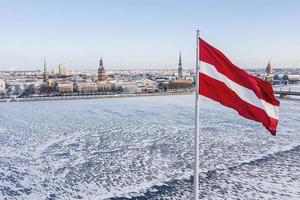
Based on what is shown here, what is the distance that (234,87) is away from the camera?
446 cm

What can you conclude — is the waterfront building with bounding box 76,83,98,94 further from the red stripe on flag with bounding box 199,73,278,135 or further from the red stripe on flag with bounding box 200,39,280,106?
the red stripe on flag with bounding box 200,39,280,106

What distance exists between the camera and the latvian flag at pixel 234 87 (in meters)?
4.39

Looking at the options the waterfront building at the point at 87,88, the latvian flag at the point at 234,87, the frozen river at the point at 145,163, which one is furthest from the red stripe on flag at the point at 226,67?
the waterfront building at the point at 87,88

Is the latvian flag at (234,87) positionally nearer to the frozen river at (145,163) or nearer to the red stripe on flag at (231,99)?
the red stripe on flag at (231,99)

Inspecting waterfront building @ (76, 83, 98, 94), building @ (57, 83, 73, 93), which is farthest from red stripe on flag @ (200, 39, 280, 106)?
building @ (57, 83, 73, 93)

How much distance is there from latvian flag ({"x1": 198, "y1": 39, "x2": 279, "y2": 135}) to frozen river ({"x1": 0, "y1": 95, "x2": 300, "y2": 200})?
7.77 m

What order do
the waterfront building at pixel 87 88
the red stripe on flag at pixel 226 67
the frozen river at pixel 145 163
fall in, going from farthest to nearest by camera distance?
the waterfront building at pixel 87 88 < the frozen river at pixel 145 163 < the red stripe on flag at pixel 226 67

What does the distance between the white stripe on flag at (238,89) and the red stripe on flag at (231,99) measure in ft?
0.12

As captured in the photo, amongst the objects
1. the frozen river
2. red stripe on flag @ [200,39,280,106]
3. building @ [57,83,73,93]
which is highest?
red stripe on flag @ [200,39,280,106]

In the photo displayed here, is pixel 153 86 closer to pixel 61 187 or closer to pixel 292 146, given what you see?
pixel 292 146

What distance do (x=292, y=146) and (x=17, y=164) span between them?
14919 mm

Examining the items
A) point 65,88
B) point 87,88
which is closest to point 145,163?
point 87,88

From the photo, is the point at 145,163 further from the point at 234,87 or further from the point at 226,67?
the point at 226,67

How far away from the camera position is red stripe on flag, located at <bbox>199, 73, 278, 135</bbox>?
4.47 m
